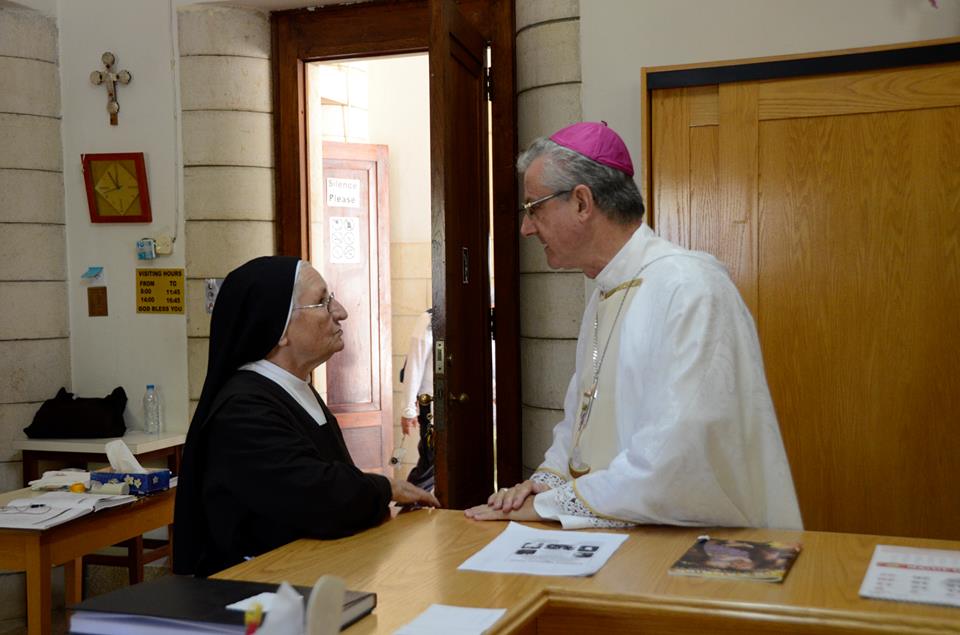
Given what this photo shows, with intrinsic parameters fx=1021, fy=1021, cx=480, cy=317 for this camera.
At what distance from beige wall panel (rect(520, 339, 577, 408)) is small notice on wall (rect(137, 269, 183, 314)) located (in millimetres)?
1796

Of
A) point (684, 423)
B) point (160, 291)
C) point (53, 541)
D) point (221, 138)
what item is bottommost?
point (53, 541)

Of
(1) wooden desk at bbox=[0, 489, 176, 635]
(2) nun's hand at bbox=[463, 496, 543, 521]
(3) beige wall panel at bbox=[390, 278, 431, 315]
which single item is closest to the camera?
(2) nun's hand at bbox=[463, 496, 543, 521]

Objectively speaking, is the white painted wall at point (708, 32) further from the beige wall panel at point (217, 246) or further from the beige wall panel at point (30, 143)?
the beige wall panel at point (30, 143)

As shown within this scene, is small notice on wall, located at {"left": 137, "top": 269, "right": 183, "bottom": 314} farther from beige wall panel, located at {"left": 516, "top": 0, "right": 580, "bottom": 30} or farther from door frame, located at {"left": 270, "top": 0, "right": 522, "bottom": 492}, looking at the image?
beige wall panel, located at {"left": 516, "top": 0, "right": 580, "bottom": 30}

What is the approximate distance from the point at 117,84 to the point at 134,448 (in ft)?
5.93

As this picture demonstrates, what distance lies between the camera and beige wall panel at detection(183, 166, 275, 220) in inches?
193

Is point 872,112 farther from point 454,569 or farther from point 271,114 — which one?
point 271,114

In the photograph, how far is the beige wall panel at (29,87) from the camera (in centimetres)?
493

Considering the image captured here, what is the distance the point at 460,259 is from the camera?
3.91 m

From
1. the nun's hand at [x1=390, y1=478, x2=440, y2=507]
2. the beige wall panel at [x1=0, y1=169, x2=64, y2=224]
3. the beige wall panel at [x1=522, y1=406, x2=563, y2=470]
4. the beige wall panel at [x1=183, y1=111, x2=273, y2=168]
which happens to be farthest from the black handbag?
the nun's hand at [x1=390, y1=478, x2=440, y2=507]

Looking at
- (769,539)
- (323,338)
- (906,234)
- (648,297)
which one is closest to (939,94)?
(906,234)

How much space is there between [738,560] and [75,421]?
381 centimetres

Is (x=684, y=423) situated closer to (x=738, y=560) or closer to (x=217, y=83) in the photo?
(x=738, y=560)

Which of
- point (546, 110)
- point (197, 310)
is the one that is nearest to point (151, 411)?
point (197, 310)
